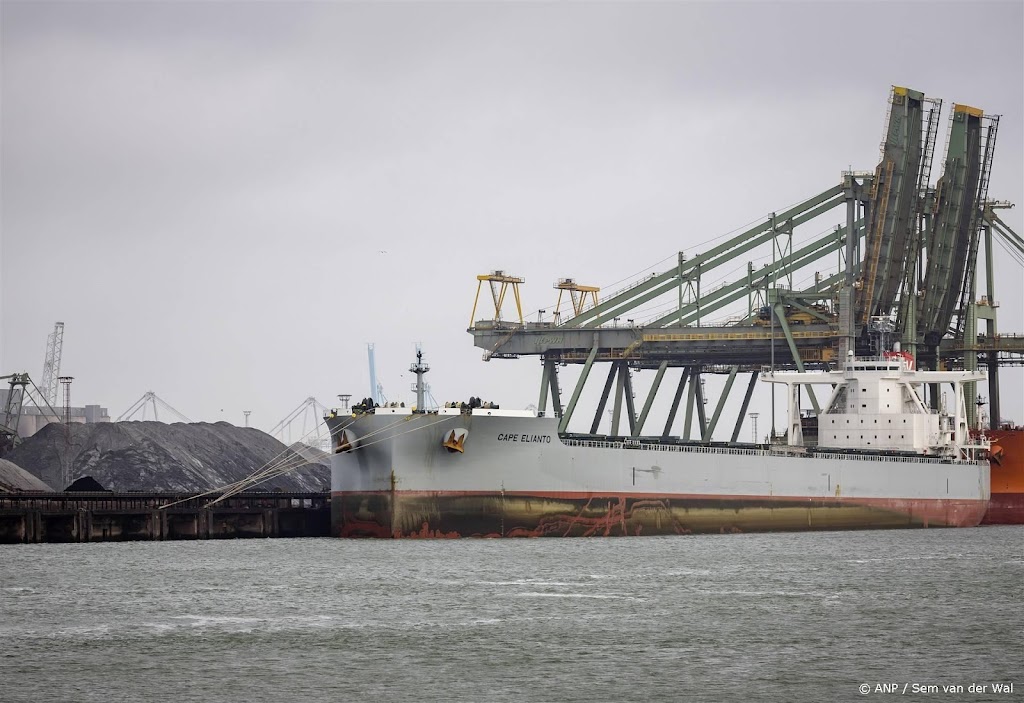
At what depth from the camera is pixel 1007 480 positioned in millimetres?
69312

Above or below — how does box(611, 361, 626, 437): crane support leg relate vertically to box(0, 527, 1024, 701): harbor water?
above

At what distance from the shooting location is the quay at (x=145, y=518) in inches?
1991

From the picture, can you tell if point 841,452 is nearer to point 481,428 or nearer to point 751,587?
point 481,428

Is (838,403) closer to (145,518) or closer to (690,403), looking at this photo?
(690,403)

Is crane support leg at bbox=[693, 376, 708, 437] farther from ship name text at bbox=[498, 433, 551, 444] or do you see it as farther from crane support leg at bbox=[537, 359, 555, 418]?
ship name text at bbox=[498, 433, 551, 444]

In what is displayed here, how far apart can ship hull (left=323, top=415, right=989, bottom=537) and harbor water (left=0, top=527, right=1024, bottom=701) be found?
7.10 ft

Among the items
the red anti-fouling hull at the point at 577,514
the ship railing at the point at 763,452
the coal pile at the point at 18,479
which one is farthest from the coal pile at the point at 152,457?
the red anti-fouling hull at the point at 577,514

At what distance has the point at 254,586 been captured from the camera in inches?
1483

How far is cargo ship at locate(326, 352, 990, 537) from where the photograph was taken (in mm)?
49656

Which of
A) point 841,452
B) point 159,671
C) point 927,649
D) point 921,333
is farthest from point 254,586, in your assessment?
point 921,333

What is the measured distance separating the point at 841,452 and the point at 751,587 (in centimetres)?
2445

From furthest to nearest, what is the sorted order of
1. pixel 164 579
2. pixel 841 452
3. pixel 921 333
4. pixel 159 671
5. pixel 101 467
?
pixel 101 467, pixel 921 333, pixel 841 452, pixel 164 579, pixel 159 671

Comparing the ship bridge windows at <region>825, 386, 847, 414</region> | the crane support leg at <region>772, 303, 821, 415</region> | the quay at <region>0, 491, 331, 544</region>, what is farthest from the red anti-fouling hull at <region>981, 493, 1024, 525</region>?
the quay at <region>0, 491, 331, 544</region>

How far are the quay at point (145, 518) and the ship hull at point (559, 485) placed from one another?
3551 millimetres
